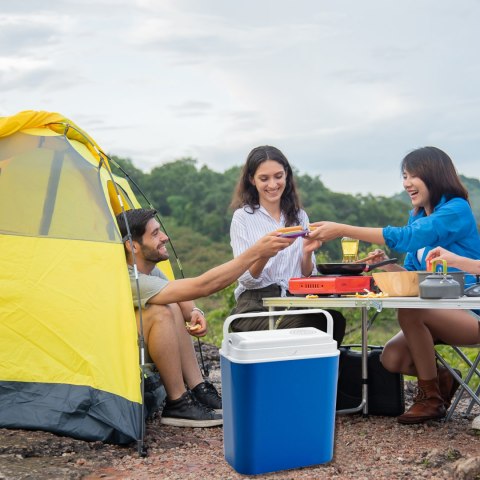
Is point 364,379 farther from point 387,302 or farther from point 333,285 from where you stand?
point 387,302

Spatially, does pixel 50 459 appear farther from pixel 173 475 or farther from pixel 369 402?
pixel 369 402

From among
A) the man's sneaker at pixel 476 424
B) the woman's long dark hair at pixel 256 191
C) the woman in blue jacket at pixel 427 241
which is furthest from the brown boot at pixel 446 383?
the woman's long dark hair at pixel 256 191

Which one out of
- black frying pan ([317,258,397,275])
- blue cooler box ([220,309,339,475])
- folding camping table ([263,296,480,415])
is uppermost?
black frying pan ([317,258,397,275])

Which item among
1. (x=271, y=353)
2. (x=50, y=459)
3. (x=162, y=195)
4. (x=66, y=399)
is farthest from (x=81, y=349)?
(x=162, y=195)

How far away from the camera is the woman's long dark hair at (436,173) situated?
4203mm

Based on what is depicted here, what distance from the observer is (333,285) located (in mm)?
3963

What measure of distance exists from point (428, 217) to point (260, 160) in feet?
3.75

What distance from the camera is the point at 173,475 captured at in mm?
3572

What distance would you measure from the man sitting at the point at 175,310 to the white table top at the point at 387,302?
1.05 ft

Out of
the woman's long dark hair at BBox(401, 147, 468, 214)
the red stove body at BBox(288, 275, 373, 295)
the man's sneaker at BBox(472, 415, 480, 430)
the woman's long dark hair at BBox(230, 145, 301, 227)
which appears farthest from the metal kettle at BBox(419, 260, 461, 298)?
the woman's long dark hair at BBox(230, 145, 301, 227)

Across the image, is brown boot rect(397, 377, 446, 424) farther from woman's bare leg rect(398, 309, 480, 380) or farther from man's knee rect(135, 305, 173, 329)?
man's knee rect(135, 305, 173, 329)

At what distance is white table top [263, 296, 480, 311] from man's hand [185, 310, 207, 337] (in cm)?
72

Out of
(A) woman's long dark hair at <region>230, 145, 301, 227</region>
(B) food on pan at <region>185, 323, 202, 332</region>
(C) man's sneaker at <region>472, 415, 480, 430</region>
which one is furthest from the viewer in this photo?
(A) woman's long dark hair at <region>230, 145, 301, 227</region>

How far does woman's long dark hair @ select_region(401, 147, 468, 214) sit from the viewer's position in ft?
13.8
